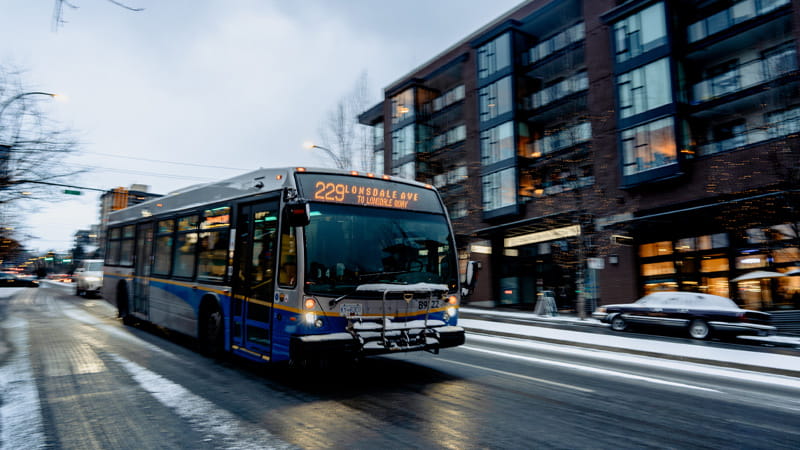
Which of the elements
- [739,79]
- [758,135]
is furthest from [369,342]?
[739,79]

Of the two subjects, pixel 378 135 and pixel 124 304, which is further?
pixel 378 135

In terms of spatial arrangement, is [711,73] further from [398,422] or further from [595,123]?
[398,422]

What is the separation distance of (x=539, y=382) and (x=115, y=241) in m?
12.1

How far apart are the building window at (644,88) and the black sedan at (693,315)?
975cm

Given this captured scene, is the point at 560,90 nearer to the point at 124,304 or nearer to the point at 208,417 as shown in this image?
the point at 124,304

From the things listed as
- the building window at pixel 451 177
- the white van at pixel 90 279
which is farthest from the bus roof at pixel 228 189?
the building window at pixel 451 177

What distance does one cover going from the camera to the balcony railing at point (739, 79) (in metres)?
17.3

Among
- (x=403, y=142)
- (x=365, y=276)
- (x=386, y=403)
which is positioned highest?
(x=403, y=142)

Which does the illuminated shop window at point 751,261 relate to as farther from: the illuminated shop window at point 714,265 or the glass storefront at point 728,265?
the illuminated shop window at point 714,265

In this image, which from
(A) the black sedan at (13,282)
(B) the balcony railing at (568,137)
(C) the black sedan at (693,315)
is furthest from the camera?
(A) the black sedan at (13,282)

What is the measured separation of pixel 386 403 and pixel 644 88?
71.6 ft

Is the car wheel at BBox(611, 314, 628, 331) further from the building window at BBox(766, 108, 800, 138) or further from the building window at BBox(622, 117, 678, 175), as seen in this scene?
the building window at BBox(622, 117, 678, 175)

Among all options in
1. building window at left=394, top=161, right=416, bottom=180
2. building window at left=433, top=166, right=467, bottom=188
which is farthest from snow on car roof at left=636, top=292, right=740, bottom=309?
building window at left=394, top=161, right=416, bottom=180

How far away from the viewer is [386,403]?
5.67 m
